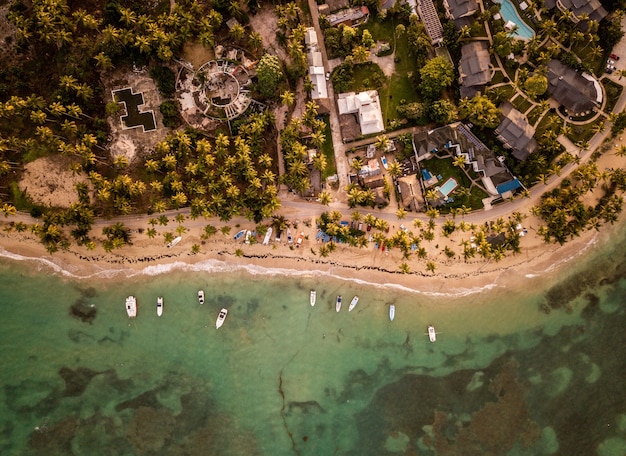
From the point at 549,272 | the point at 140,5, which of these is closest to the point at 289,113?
the point at 140,5

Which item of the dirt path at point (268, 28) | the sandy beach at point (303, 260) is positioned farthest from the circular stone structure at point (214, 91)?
the sandy beach at point (303, 260)

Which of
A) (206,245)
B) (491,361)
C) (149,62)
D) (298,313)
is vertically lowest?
(491,361)

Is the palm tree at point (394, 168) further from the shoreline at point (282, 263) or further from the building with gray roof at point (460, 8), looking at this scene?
the building with gray roof at point (460, 8)

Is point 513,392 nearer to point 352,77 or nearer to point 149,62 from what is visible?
point 352,77

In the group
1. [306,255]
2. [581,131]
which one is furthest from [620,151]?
[306,255]

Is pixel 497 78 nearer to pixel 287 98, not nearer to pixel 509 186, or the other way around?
pixel 509 186

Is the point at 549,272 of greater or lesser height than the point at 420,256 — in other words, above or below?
below

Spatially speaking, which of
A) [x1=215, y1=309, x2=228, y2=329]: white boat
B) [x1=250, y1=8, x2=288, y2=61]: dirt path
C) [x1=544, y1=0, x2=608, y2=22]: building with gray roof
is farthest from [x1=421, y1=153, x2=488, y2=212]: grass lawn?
[x1=215, y1=309, x2=228, y2=329]: white boat
